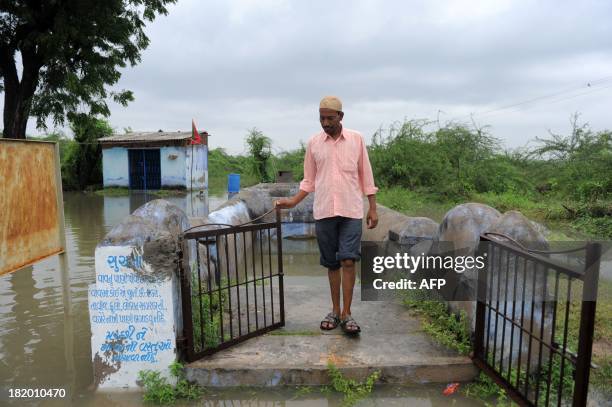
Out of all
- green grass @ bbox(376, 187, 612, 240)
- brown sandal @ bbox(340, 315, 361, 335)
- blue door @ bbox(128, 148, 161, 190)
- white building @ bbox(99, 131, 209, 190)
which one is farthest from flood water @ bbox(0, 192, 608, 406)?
blue door @ bbox(128, 148, 161, 190)

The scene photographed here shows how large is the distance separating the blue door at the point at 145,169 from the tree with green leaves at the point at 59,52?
785cm

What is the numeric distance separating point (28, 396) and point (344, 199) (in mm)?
2591

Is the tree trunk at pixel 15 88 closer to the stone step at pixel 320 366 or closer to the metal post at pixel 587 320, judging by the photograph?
the stone step at pixel 320 366

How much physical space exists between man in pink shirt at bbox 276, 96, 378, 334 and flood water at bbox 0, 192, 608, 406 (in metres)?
0.80

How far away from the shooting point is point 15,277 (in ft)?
19.7

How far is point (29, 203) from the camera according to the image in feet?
11.9

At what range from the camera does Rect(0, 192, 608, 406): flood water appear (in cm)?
288

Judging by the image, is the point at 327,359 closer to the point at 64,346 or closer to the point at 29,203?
the point at 64,346

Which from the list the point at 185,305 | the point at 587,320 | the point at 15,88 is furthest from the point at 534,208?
the point at 15,88

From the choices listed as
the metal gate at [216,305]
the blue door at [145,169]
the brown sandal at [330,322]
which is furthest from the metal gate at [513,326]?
the blue door at [145,169]

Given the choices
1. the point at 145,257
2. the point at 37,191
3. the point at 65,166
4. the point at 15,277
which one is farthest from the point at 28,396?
the point at 65,166

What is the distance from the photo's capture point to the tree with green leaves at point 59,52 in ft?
38.9

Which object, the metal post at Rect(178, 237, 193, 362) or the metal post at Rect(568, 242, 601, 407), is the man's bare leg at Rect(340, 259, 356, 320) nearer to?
the metal post at Rect(178, 237, 193, 362)

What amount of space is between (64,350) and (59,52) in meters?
10.9
